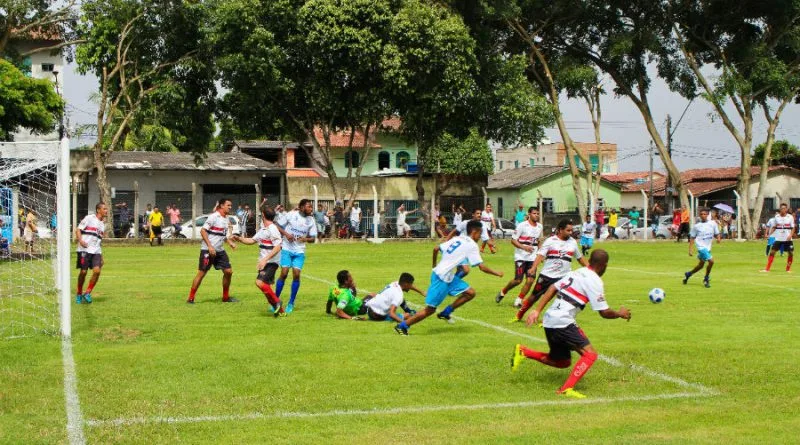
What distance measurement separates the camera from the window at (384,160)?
81.1 metres

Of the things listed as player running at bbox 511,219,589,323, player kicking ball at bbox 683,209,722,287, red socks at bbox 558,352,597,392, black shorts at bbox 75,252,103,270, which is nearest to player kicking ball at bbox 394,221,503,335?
player running at bbox 511,219,589,323

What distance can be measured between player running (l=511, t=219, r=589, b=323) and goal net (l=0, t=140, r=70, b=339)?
6.95 metres

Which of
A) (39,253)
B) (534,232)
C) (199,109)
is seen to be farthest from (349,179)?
(534,232)

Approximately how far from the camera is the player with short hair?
48.9ft

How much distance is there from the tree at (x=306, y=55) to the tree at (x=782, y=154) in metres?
39.3

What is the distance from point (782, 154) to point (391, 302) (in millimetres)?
64484

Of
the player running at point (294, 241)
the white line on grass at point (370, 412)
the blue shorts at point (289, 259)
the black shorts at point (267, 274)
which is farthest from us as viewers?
the blue shorts at point (289, 259)

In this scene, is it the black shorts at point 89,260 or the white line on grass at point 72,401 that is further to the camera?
the black shorts at point 89,260

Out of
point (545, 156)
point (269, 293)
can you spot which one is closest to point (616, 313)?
point (269, 293)

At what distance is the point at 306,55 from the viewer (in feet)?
137

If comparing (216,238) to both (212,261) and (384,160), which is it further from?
(384,160)

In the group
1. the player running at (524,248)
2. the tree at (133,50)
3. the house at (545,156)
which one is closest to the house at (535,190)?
the tree at (133,50)

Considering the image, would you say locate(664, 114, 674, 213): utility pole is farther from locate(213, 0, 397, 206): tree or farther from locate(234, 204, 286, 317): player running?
locate(234, 204, 286, 317): player running

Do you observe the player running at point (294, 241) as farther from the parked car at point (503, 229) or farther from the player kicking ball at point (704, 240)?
the parked car at point (503, 229)
